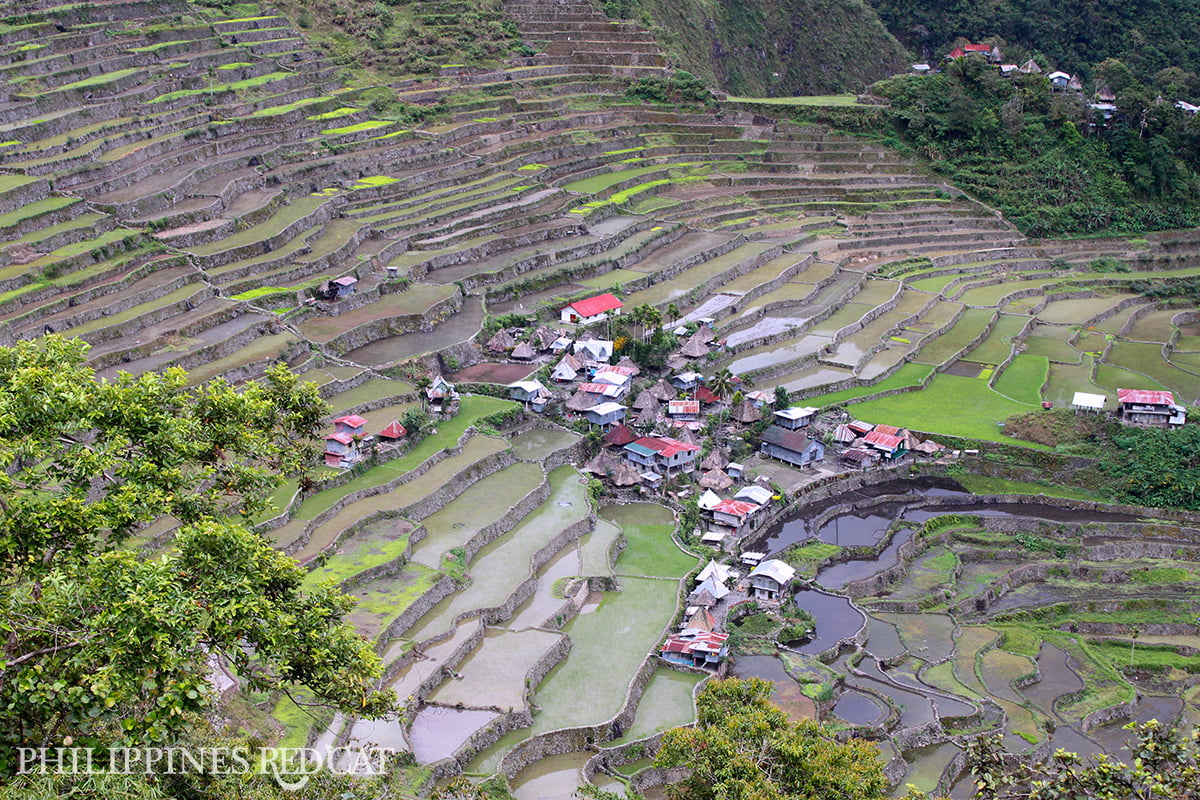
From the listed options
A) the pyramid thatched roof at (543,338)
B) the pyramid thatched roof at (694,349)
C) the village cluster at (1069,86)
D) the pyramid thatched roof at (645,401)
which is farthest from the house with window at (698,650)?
the village cluster at (1069,86)

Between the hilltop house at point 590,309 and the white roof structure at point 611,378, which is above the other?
the hilltop house at point 590,309

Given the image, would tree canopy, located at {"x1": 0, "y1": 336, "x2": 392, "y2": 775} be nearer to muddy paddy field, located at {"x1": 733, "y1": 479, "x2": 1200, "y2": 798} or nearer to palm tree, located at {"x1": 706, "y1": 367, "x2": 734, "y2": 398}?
muddy paddy field, located at {"x1": 733, "y1": 479, "x2": 1200, "y2": 798}

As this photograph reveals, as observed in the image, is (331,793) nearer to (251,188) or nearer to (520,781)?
(520,781)

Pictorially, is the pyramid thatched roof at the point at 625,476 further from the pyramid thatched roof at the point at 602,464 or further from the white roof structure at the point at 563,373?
the white roof structure at the point at 563,373

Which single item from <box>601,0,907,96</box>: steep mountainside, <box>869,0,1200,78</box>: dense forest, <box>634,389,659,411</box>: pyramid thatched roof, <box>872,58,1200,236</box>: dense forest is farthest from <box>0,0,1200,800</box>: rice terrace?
<box>869,0,1200,78</box>: dense forest

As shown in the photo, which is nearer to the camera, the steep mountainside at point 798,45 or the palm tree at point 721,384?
the palm tree at point 721,384

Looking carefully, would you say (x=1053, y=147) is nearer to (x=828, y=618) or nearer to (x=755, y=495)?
(x=755, y=495)
